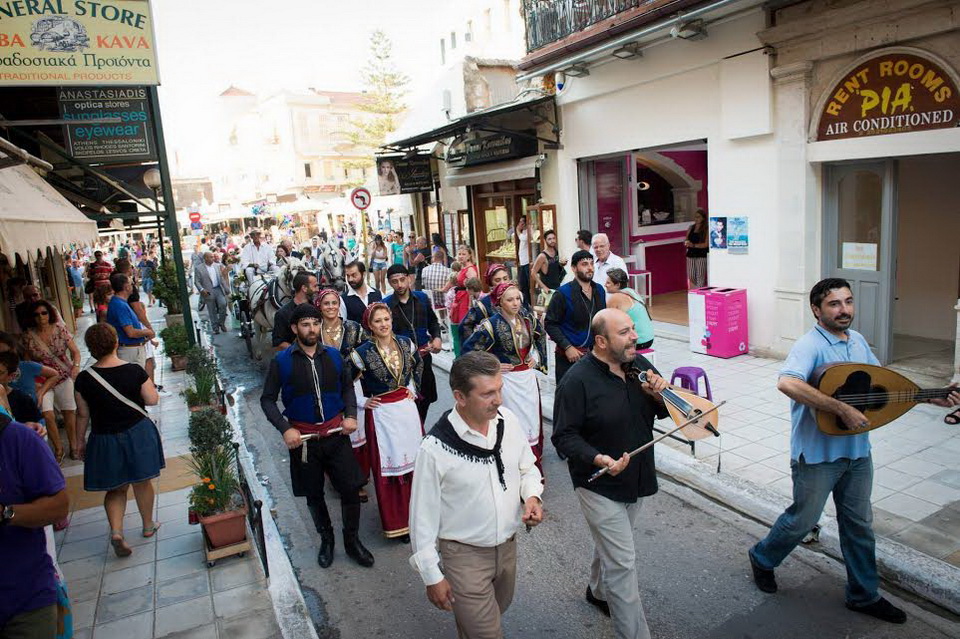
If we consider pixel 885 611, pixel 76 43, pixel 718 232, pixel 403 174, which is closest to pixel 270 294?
pixel 76 43

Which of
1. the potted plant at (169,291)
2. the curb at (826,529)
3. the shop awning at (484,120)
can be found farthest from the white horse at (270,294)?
the curb at (826,529)

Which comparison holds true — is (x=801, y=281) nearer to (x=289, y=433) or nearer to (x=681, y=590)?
(x=681, y=590)

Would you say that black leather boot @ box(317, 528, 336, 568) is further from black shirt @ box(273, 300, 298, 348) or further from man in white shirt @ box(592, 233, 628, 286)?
man in white shirt @ box(592, 233, 628, 286)

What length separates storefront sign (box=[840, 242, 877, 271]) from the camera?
8661 mm

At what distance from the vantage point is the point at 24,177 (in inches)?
289

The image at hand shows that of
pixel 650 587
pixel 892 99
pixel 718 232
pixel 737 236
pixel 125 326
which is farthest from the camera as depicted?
pixel 718 232

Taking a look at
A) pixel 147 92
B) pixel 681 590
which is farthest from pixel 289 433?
pixel 147 92

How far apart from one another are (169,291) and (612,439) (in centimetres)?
1261

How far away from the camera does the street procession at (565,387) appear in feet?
11.8

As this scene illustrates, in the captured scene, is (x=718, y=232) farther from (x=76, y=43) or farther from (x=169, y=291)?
(x=169, y=291)

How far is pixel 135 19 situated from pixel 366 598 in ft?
22.1

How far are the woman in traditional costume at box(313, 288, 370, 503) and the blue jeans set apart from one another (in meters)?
3.42

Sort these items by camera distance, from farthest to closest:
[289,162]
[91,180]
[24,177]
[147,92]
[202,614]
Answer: [289,162], [91,180], [147,92], [24,177], [202,614]

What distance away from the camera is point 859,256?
8844 millimetres
